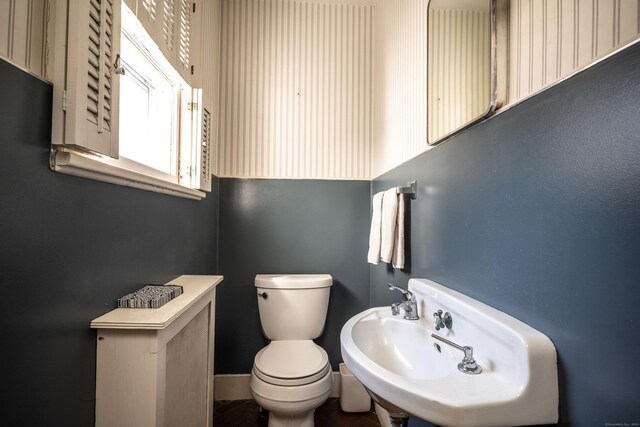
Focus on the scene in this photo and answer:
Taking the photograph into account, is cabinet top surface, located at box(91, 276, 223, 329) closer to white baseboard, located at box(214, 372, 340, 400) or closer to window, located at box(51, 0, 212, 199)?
window, located at box(51, 0, 212, 199)

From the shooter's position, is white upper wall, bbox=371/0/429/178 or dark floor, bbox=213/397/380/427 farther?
dark floor, bbox=213/397/380/427

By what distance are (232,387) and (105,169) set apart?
1834mm

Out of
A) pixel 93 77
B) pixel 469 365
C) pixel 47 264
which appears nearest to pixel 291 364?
pixel 469 365

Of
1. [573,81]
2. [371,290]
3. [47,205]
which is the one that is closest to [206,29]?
[47,205]

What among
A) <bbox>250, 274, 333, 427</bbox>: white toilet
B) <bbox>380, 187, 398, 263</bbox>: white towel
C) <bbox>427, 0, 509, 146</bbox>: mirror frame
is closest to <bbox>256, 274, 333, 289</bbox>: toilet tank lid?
<bbox>250, 274, 333, 427</bbox>: white toilet

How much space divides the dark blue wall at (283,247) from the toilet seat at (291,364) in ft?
1.37

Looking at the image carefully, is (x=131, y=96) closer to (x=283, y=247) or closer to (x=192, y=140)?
(x=192, y=140)

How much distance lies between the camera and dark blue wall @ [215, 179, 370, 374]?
2.10 meters

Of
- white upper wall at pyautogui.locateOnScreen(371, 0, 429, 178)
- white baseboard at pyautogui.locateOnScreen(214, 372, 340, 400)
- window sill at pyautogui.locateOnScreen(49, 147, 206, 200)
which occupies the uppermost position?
white upper wall at pyautogui.locateOnScreen(371, 0, 429, 178)

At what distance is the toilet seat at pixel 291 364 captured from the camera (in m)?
1.46

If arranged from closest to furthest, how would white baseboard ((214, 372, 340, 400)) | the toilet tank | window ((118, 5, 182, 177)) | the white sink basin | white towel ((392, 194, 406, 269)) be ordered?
1. the white sink basin
2. window ((118, 5, 182, 177))
3. white towel ((392, 194, 406, 269))
4. the toilet tank
5. white baseboard ((214, 372, 340, 400))

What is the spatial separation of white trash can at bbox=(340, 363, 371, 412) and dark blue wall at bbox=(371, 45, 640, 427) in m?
1.34

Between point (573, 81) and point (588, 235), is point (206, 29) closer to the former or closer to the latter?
point (573, 81)

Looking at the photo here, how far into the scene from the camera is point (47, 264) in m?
0.68
